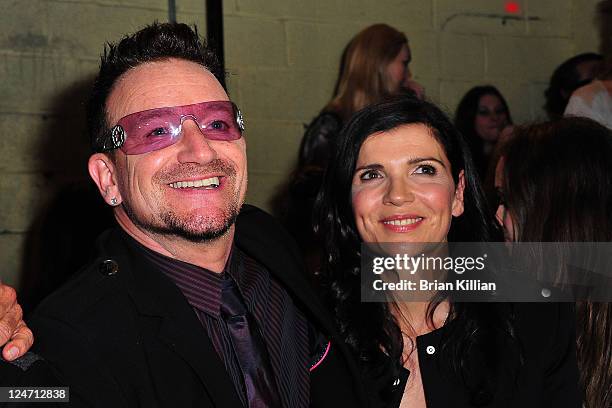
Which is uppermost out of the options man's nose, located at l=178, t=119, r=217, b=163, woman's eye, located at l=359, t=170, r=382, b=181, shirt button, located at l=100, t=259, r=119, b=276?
man's nose, located at l=178, t=119, r=217, b=163

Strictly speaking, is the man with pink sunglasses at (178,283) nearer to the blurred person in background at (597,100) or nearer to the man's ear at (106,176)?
the man's ear at (106,176)

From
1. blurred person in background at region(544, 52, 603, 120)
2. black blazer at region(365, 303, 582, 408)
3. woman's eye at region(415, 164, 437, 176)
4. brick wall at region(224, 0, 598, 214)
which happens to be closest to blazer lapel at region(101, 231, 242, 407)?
black blazer at region(365, 303, 582, 408)

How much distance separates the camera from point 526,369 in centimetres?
197

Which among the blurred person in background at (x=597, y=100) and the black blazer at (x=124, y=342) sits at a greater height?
the blurred person in background at (x=597, y=100)

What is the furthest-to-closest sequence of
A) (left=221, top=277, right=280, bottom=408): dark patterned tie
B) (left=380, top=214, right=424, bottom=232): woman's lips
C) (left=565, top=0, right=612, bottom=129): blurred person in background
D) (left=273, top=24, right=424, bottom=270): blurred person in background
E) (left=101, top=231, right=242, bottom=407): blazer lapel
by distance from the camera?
(left=273, top=24, right=424, bottom=270): blurred person in background < (left=565, top=0, right=612, bottom=129): blurred person in background < (left=380, top=214, right=424, bottom=232): woman's lips < (left=221, top=277, right=280, bottom=408): dark patterned tie < (left=101, top=231, right=242, bottom=407): blazer lapel

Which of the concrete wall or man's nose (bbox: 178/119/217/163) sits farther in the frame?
the concrete wall

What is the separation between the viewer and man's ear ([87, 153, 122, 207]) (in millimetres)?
1838

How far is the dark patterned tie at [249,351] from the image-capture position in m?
1.69

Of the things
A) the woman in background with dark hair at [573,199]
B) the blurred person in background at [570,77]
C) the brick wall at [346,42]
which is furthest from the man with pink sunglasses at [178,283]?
the blurred person in background at [570,77]

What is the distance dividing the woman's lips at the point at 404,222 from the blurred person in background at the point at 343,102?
1024 millimetres

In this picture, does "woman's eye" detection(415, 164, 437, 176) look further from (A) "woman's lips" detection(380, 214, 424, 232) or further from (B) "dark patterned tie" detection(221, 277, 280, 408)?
(B) "dark patterned tie" detection(221, 277, 280, 408)

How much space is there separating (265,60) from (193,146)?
2.24 m

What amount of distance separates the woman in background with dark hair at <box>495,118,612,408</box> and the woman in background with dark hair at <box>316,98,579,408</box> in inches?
3.9

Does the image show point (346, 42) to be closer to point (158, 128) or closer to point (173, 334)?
point (158, 128)
